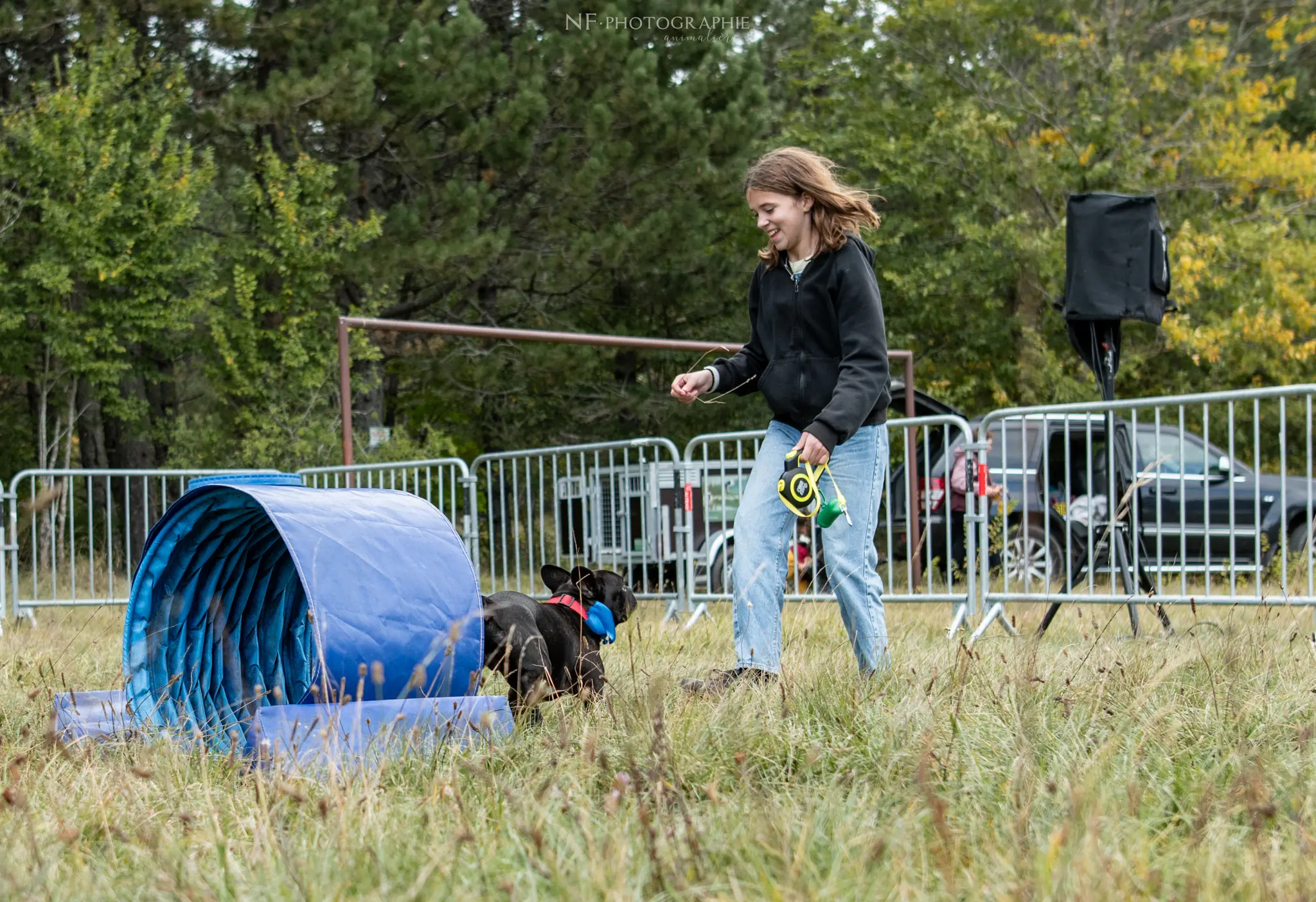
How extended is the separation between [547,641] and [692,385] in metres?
0.92

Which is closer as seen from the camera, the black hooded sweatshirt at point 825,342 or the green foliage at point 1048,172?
the black hooded sweatshirt at point 825,342

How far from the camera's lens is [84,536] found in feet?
48.5

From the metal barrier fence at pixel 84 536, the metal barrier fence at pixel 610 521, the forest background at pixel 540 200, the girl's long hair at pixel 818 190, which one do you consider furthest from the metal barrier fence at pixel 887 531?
the forest background at pixel 540 200

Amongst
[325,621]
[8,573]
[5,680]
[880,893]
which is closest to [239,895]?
[880,893]

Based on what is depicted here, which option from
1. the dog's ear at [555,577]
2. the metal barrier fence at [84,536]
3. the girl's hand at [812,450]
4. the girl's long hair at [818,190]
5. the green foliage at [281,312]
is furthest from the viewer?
the green foliage at [281,312]

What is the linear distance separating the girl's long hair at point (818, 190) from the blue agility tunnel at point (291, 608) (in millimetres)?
1435

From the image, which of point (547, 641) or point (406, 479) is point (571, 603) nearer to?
point (547, 641)

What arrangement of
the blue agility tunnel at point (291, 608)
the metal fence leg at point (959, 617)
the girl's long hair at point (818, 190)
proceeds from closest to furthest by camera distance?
the blue agility tunnel at point (291, 608) → the girl's long hair at point (818, 190) → the metal fence leg at point (959, 617)

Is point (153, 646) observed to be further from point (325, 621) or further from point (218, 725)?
point (325, 621)

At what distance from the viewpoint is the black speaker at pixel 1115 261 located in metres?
6.57

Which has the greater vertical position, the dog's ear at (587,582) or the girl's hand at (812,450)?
the girl's hand at (812,450)

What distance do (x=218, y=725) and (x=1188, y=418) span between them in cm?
1550

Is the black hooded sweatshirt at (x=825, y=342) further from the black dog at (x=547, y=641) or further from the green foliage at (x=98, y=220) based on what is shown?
the green foliage at (x=98, y=220)

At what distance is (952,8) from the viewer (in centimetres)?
1831
